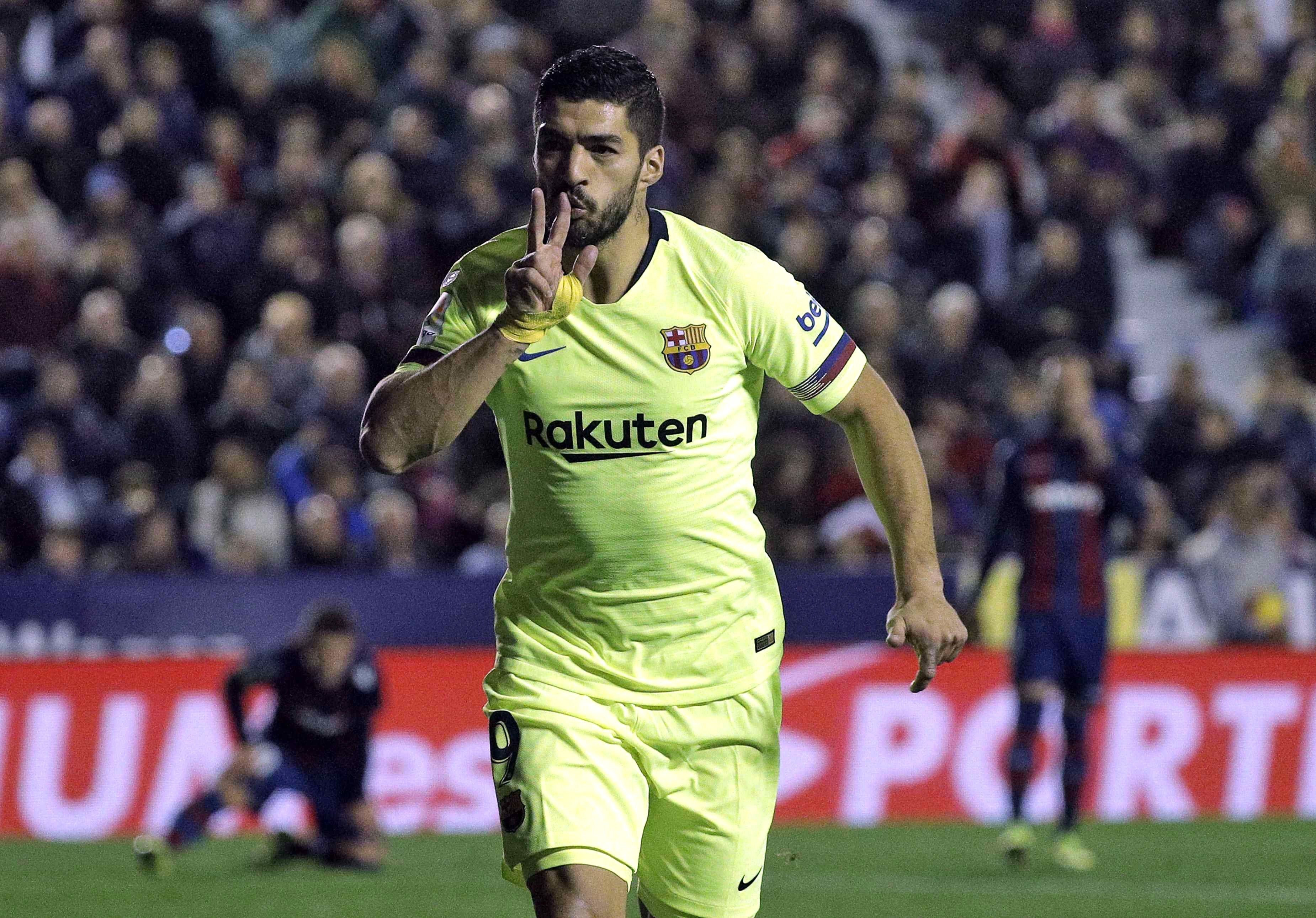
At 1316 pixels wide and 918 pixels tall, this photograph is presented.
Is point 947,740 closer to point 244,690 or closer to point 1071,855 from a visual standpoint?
point 1071,855

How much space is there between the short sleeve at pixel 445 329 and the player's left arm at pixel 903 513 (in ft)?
2.64

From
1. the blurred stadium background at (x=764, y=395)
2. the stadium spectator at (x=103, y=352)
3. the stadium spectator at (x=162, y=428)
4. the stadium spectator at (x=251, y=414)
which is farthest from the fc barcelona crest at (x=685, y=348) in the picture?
the stadium spectator at (x=103, y=352)

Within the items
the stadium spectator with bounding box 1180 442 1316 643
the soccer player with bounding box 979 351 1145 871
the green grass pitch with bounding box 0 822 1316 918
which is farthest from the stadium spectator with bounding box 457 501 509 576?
the stadium spectator with bounding box 1180 442 1316 643

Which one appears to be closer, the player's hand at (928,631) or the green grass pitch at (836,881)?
the player's hand at (928,631)

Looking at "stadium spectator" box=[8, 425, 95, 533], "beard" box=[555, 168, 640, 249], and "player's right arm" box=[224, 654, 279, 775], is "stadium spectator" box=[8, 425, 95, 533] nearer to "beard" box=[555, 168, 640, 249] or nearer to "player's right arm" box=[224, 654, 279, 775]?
"player's right arm" box=[224, 654, 279, 775]

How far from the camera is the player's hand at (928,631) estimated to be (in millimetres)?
4641

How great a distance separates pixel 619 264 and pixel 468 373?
1.92ft

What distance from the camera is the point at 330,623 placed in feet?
34.2

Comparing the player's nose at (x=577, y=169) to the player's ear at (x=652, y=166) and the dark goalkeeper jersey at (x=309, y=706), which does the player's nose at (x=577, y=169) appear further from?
the dark goalkeeper jersey at (x=309, y=706)

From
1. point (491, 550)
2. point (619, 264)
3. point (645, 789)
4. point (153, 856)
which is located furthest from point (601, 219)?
point (491, 550)

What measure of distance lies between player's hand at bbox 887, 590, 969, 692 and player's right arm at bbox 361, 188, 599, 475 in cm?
99

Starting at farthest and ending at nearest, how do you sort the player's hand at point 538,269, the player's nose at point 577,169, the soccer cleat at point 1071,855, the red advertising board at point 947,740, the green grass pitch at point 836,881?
the red advertising board at point 947,740 → the soccer cleat at point 1071,855 → the green grass pitch at point 836,881 → the player's nose at point 577,169 → the player's hand at point 538,269

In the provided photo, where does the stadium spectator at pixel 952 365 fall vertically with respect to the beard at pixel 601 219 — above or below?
below

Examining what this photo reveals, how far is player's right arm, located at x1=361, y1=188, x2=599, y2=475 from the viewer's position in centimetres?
417
